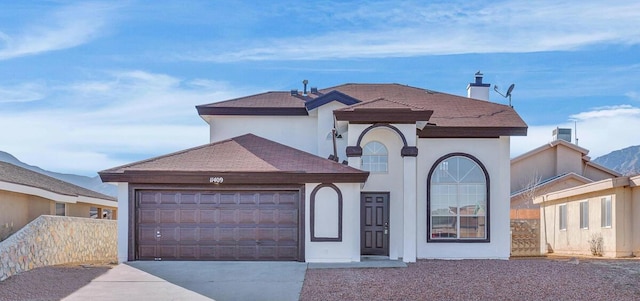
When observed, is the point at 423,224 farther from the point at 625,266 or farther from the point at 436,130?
the point at 625,266

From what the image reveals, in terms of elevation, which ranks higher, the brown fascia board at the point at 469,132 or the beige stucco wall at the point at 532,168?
the brown fascia board at the point at 469,132

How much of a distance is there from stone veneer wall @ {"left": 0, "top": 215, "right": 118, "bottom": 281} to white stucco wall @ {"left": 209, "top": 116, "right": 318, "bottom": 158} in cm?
493

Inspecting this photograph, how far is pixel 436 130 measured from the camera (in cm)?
1839

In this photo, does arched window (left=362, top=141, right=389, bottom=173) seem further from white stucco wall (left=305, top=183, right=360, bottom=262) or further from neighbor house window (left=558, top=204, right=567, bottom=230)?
neighbor house window (left=558, top=204, right=567, bottom=230)

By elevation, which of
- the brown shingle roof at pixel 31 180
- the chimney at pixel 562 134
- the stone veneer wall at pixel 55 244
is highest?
the chimney at pixel 562 134

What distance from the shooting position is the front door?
59.5ft

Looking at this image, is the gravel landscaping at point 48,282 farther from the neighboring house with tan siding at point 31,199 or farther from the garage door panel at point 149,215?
the neighboring house with tan siding at point 31,199

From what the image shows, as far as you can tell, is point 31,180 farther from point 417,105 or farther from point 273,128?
point 417,105

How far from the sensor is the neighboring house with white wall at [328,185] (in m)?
16.6

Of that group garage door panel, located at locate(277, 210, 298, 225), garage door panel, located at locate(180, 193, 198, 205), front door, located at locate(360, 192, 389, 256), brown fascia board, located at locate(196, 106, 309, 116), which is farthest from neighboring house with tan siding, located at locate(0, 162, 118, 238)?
front door, located at locate(360, 192, 389, 256)

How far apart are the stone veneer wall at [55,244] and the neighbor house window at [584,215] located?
17294 millimetres

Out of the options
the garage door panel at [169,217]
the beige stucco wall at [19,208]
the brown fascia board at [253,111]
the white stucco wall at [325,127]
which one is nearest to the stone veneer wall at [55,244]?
the beige stucco wall at [19,208]

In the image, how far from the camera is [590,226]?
23.5 metres

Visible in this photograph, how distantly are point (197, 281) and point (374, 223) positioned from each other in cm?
615
